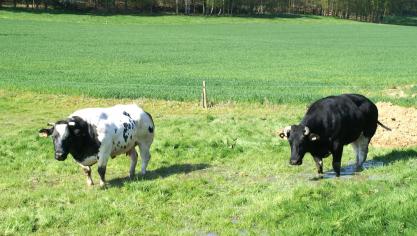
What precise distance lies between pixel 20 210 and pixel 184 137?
826cm

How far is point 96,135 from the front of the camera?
1277 centimetres

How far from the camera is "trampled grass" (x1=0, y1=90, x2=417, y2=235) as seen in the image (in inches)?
386

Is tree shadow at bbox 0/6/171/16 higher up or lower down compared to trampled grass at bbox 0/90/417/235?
higher up

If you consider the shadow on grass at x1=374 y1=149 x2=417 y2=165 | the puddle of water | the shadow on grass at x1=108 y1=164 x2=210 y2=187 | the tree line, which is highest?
the tree line

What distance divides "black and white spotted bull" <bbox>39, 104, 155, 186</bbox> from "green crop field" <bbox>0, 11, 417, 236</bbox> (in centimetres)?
72

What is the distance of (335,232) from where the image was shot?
9117mm

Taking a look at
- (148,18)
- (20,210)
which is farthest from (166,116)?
(148,18)

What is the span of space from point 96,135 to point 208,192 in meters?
2.96

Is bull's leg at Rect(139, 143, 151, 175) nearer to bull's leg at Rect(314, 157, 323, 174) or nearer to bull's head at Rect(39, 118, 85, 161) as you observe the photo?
bull's head at Rect(39, 118, 85, 161)

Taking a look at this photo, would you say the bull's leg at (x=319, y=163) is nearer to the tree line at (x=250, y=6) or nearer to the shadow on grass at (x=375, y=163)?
the shadow on grass at (x=375, y=163)

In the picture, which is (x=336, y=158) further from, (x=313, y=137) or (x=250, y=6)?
(x=250, y=6)

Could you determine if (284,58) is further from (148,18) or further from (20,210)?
(148,18)

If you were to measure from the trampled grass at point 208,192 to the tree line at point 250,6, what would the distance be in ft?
355

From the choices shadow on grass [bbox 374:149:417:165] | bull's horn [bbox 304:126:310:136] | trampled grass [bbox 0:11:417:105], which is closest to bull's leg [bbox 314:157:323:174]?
bull's horn [bbox 304:126:310:136]
